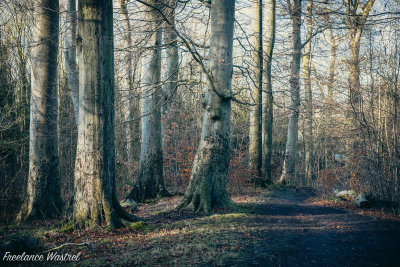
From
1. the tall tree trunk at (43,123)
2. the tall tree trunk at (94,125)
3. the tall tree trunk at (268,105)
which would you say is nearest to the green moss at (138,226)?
the tall tree trunk at (94,125)

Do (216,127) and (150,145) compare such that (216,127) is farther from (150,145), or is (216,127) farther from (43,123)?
(43,123)

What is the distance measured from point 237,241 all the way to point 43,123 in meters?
5.98

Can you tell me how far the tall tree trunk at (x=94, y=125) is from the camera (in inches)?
246

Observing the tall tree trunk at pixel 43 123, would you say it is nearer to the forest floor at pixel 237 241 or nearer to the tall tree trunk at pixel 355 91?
the forest floor at pixel 237 241

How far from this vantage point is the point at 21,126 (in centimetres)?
1404

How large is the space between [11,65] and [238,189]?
37.2 feet

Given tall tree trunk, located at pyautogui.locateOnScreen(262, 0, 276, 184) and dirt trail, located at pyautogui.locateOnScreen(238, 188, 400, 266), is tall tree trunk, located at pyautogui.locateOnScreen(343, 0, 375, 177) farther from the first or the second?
tall tree trunk, located at pyautogui.locateOnScreen(262, 0, 276, 184)

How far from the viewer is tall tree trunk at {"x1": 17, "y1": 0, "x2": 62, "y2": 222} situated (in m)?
8.48

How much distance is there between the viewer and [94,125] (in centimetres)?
630

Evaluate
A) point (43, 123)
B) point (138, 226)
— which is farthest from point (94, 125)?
point (43, 123)

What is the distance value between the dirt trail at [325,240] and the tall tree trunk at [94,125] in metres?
2.95

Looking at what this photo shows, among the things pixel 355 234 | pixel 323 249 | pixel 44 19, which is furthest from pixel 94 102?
pixel 355 234

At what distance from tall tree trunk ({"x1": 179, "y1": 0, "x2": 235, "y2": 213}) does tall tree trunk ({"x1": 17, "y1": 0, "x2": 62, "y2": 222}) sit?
3533mm

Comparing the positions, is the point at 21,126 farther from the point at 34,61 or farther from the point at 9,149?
the point at 34,61
